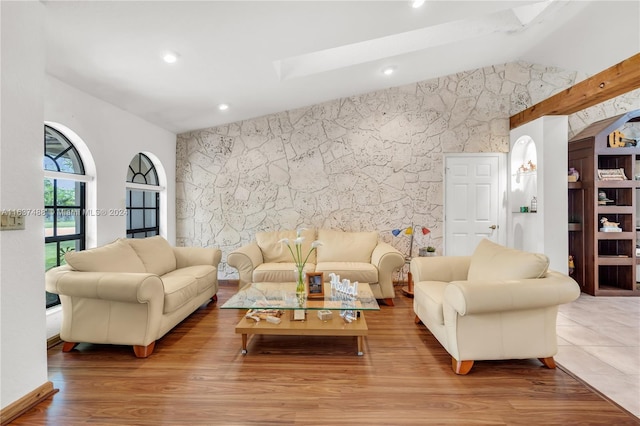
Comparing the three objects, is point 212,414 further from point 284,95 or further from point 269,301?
point 284,95

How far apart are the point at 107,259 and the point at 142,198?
1812 mm

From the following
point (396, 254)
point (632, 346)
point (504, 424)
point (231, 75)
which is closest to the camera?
point (504, 424)

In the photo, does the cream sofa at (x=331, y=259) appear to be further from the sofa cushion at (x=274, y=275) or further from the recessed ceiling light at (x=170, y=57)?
the recessed ceiling light at (x=170, y=57)

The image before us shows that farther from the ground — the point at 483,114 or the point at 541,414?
the point at 483,114

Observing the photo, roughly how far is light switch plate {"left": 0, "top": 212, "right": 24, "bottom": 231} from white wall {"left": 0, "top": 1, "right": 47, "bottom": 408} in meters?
0.04

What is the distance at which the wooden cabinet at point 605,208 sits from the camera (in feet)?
13.6

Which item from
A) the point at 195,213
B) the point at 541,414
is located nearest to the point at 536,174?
the point at 541,414

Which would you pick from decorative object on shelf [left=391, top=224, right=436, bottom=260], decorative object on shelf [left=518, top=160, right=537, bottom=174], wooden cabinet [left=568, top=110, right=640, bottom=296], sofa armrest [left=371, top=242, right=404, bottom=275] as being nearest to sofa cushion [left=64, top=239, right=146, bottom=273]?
sofa armrest [left=371, top=242, right=404, bottom=275]

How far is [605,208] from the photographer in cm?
416

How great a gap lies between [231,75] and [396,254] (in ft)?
8.76

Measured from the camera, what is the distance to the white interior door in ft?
15.7

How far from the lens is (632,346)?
2686 millimetres

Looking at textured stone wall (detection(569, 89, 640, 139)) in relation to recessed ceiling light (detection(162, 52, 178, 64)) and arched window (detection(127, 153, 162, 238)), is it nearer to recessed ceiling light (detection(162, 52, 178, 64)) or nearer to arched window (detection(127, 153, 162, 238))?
recessed ceiling light (detection(162, 52, 178, 64))

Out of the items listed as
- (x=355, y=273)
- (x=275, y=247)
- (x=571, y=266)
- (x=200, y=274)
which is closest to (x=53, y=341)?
(x=200, y=274)
